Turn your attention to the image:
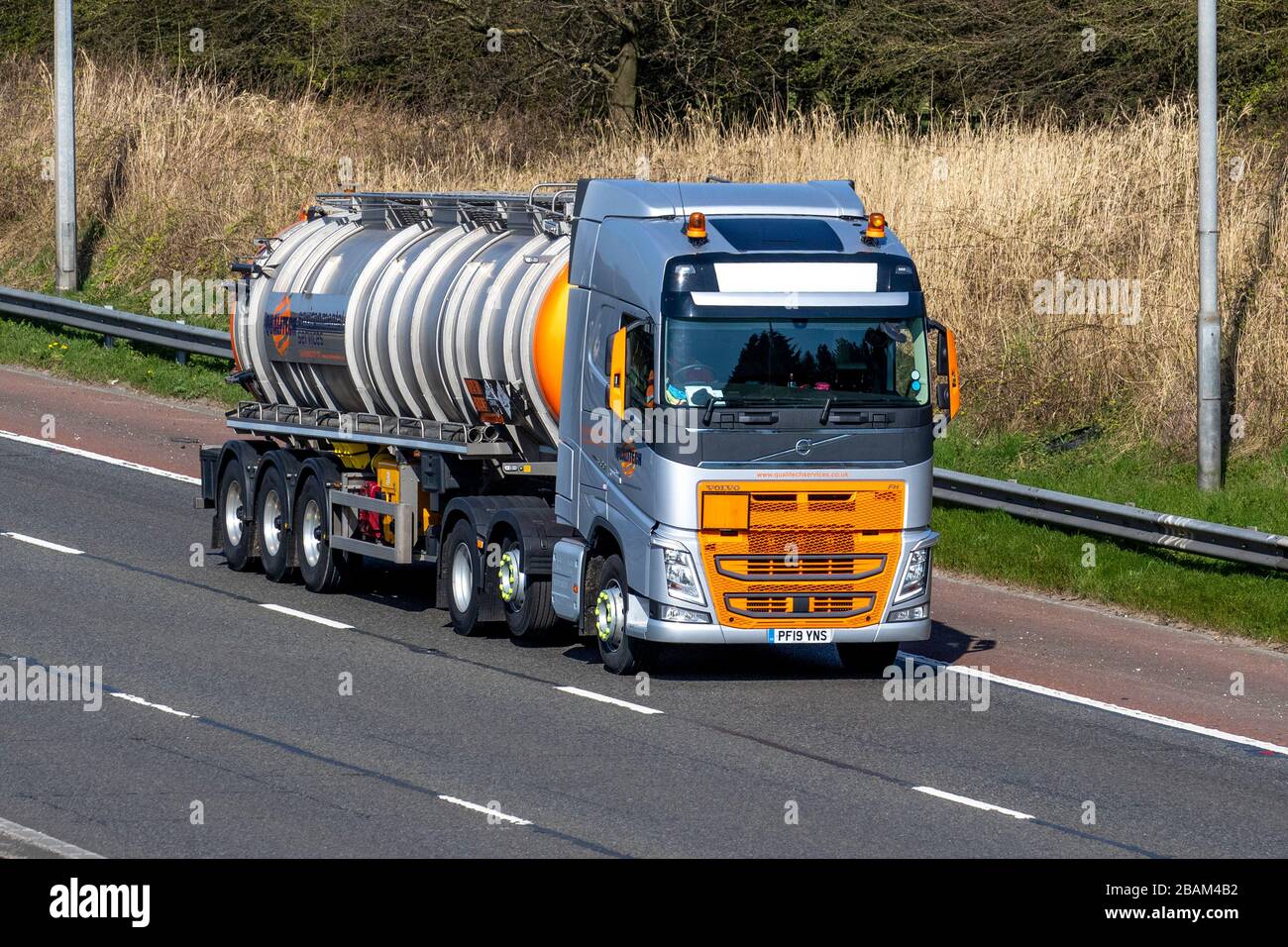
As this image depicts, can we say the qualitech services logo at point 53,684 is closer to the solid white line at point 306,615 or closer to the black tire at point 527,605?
the solid white line at point 306,615

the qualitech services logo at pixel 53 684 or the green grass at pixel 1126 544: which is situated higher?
the green grass at pixel 1126 544

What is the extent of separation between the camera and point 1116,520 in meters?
18.9

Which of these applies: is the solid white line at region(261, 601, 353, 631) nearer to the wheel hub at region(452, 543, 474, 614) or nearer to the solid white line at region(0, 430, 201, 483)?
the wheel hub at region(452, 543, 474, 614)

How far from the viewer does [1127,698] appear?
1473 centimetres

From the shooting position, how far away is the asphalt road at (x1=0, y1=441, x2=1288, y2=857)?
1046 centimetres

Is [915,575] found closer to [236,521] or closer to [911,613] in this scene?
[911,613]

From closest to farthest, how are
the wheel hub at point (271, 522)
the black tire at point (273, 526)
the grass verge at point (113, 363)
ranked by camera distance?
the black tire at point (273, 526) → the wheel hub at point (271, 522) → the grass verge at point (113, 363)

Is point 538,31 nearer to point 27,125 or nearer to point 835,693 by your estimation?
point 27,125

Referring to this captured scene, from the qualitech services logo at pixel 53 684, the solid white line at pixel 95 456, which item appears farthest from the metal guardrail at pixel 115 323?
the qualitech services logo at pixel 53 684

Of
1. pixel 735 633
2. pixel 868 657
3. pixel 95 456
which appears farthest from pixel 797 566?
pixel 95 456

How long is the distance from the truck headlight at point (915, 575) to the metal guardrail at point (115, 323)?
14271 millimetres

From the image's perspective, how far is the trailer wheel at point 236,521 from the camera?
1900 centimetres

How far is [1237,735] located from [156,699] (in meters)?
7.15
